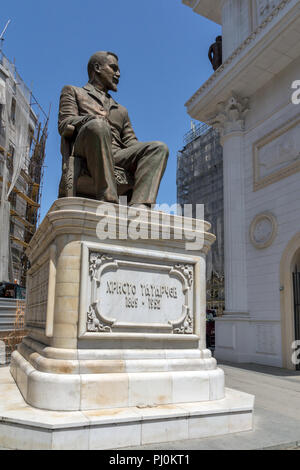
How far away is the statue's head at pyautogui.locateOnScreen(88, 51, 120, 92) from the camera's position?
A: 5086mm

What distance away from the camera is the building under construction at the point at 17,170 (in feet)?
74.8

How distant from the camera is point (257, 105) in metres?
12.8

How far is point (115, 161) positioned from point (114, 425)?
2.93 metres

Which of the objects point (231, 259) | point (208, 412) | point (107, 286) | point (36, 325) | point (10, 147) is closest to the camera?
point (208, 412)

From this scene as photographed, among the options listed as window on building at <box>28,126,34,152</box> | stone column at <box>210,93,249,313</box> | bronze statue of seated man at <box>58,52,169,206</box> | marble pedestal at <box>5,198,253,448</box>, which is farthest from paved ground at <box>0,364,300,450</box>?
window on building at <box>28,126,34,152</box>

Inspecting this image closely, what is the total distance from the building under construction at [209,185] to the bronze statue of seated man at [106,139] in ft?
77.2

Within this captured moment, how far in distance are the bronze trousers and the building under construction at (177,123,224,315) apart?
77.9ft

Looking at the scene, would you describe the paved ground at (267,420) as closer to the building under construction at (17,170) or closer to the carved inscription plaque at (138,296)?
the carved inscription plaque at (138,296)

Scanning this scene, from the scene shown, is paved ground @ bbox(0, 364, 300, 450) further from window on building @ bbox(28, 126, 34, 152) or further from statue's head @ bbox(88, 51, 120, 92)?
window on building @ bbox(28, 126, 34, 152)

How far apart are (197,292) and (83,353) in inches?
54.9

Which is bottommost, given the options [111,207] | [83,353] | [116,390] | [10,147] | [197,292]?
[116,390]

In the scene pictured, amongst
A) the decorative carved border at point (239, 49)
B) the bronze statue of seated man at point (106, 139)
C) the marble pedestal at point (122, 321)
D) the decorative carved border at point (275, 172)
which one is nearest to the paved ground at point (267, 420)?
the marble pedestal at point (122, 321)

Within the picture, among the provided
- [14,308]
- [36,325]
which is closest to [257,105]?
[14,308]
